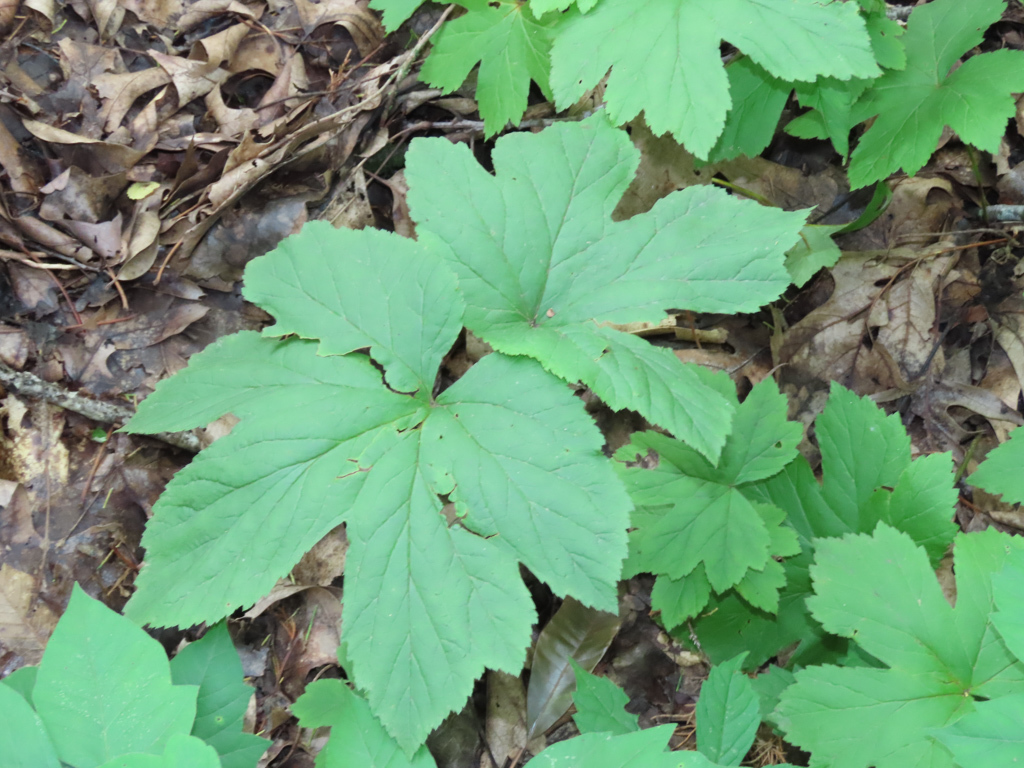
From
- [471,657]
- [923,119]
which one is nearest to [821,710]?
[471,657]

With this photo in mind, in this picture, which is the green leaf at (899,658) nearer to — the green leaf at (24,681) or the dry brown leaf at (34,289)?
the green leaf at (24,681)

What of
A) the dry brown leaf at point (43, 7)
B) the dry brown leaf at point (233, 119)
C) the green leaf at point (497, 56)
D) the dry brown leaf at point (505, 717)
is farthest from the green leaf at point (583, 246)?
the dry brown leaf at point (43, 7)

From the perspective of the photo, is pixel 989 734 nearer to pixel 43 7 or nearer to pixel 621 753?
pixel 621 753

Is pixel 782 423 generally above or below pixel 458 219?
below

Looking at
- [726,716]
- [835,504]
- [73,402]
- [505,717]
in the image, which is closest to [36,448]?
[73,402]

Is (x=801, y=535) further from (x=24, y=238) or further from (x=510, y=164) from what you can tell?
(x=24, y=238)

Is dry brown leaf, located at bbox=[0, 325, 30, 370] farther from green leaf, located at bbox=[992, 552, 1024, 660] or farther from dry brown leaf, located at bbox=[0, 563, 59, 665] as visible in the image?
green leaf, located at bbox=[992, 552, 1024, 660]
